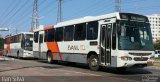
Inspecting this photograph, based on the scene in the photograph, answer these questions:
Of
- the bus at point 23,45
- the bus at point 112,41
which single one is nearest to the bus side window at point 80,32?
the bus at point 112,41

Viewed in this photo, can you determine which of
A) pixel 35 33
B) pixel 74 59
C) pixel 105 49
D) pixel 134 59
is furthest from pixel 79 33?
pixel 35 33

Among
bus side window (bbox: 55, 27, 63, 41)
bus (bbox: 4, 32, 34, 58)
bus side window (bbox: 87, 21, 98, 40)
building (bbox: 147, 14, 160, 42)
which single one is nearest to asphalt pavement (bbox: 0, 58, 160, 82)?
bus side window (bbox: 87, 21, 98, 40)

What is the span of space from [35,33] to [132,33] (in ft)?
51.2

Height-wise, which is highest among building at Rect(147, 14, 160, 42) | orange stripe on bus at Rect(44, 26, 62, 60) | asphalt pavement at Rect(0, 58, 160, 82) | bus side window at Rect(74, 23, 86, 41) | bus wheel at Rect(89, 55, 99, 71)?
building at Rect(147, 14, 160, 42)

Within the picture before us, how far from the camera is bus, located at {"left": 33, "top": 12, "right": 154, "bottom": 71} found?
725 inches

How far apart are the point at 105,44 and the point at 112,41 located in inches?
32.8

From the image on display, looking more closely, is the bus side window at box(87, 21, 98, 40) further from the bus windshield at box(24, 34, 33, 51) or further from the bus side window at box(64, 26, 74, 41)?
the bus windshield at box(24, 34, 33, 51)

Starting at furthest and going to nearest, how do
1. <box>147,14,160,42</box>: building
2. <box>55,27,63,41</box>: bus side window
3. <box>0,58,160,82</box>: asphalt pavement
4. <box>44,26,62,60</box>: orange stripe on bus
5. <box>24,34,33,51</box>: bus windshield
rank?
<box>147,14,160,42</box>: building, <box>24,34,33,51</box>: bus windshield, <box>44,26,62,60</box>: orange stripe on bus, <box>55,27,63,41</box>: bus side window, <box>0,58,160,82</box>: asphalt pavement

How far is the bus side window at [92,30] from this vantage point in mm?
20756

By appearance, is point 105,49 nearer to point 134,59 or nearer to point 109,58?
point 109,58

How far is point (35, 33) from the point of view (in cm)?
3272

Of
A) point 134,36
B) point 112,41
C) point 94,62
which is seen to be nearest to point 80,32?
point 94,62

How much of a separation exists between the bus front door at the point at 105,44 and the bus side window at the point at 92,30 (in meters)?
0.77

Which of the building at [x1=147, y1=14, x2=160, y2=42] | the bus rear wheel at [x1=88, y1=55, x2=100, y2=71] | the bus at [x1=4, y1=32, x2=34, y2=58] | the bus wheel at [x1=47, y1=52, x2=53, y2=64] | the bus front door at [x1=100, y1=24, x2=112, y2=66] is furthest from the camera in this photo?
the building at [x1=147, y1=14, x2=160, y2=42]
